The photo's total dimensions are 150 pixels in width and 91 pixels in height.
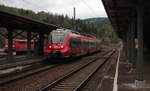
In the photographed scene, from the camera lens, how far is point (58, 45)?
19984 mm

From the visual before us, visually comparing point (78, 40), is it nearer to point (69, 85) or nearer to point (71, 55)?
point (71, 55)

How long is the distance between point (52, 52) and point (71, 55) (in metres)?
2.10

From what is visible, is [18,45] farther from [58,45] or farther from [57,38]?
[58,45]

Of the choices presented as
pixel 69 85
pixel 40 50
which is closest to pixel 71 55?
pixel 40 50

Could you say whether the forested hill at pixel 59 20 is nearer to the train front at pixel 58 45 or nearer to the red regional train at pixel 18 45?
the red regional train at pixel 18 45

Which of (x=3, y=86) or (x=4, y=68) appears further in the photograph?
(x=4, y=68)

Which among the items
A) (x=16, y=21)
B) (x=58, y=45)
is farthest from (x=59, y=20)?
(x=16, y=21)

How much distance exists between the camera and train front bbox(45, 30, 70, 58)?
64.8 ft

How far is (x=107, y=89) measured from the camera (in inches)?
370

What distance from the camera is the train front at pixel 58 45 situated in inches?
778

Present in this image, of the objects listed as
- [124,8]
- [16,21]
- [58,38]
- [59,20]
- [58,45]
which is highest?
[59,20]

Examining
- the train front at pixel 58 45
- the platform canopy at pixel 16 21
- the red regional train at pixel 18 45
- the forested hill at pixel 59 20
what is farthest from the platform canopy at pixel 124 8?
the red regional train at pixel 18 45

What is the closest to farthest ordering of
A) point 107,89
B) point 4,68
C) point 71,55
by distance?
point 107,89
point 4,68
point 71,55

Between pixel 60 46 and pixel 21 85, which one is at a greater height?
pixel 60 46
